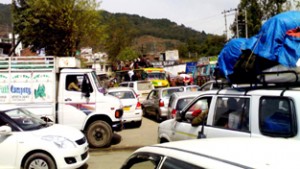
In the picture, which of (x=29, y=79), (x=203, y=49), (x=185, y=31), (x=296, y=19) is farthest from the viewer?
(x=185, y=31)

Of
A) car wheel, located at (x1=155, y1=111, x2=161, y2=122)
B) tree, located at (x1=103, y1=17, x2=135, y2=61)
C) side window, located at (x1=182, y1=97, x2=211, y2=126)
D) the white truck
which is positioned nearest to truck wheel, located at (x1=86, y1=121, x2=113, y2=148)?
the white truck

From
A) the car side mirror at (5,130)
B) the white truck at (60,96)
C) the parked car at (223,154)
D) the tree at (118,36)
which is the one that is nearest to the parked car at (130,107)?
the white truck at (60,96)

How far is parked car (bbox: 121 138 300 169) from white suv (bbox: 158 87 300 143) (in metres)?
1.95

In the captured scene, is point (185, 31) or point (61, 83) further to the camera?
point (185, 31)

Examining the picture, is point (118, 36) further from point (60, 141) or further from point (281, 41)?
point (281, 41)

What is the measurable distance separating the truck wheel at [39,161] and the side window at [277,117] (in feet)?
14.8

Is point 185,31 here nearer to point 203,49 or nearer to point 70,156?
point 203,49

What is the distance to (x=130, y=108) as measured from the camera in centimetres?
1595

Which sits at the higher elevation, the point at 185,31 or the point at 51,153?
the point at 185,31

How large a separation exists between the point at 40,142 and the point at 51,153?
1.00 feet

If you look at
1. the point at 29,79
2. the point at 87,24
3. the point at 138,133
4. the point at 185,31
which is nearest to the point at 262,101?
the point at 29,79

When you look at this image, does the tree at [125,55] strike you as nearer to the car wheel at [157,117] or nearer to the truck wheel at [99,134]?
the car wheel at [157,117]

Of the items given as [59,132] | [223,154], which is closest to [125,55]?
[59,132]

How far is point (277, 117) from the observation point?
4871mm
